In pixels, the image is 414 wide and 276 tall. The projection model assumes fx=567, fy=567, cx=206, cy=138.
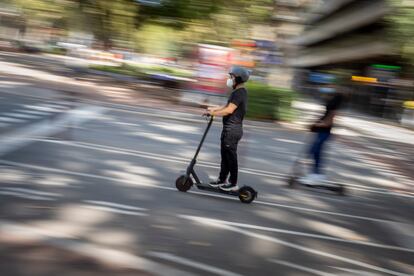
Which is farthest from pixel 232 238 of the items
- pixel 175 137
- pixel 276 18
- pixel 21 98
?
pixel 276 18

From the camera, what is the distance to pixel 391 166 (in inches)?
544

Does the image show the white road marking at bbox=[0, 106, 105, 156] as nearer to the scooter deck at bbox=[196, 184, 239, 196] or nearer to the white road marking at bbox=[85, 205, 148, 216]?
the white road marking at bbox=[85, 205, 148, 216]

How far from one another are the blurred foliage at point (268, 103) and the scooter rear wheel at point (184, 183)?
11362 mm

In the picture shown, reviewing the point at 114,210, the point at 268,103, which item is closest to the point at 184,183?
the point at 114,210

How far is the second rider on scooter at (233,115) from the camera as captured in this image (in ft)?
24.0

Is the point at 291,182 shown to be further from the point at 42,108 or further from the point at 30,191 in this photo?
the point at 42,108

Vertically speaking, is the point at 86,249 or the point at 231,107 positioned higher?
the point at 231,107

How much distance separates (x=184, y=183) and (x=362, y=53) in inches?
1057

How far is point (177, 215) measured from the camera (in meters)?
6.75

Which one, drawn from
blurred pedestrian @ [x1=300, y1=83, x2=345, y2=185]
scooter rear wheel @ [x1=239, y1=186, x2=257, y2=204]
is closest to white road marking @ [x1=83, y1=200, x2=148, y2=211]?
scooter rear wheel @ [x1=239, y1=186, x2=257, y2=204]

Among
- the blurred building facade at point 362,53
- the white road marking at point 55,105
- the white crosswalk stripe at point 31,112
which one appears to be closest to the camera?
the white crosswalk stripe at point 31,112

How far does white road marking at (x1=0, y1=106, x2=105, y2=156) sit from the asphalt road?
173 millimetres

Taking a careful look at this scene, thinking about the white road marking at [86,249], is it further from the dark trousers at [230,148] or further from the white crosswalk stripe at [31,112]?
the white crosswalk stripe at [31,112]

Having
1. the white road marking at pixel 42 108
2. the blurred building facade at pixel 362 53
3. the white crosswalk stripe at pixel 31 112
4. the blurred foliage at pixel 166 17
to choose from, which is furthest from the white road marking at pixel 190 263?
the blurred foliage at pixel 166 17
